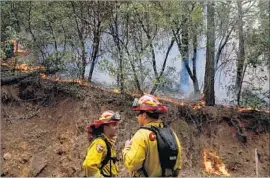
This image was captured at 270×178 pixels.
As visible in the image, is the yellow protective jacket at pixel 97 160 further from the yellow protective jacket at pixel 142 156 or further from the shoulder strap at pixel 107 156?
the yellow protective jacket at pixel 142 156

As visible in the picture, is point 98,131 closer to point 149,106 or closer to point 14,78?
point 149,106

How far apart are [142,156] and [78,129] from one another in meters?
6.69

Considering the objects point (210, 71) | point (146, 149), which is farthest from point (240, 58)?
point (146, 149)

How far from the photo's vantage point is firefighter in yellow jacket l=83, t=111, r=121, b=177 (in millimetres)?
4473

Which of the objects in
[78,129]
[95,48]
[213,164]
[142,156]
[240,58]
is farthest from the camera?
[240,58]

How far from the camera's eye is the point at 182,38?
39.1 ft

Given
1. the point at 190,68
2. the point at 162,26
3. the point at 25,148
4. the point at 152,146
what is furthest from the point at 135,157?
the point at 190,68

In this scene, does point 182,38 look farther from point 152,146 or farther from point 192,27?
point 152,146

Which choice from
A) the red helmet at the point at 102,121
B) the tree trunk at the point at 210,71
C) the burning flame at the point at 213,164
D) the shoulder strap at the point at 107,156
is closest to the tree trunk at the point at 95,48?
the tree trunk at the point at 210,71

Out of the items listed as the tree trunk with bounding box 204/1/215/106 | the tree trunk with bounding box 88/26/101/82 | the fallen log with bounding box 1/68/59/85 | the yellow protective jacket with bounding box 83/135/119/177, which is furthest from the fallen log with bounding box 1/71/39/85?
the yellow protective jacket with bounding box 83/135/119/177

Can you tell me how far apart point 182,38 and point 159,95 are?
1.71 m

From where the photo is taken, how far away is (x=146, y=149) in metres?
4.13

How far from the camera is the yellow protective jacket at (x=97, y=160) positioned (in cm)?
445

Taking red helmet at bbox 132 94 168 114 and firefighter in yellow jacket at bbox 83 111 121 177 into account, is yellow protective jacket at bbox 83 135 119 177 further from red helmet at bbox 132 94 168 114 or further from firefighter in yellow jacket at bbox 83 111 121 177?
red helmet at bbox 132 94 168 114
